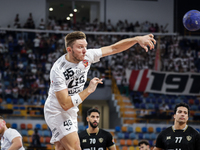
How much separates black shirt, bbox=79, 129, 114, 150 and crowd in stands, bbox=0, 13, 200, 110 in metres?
10.4

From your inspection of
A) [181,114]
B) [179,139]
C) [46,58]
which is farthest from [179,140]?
[46,58]

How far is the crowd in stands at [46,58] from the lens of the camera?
1856cm

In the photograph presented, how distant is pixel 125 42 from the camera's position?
14.4 ft

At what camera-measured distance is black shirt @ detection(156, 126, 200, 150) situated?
606cm

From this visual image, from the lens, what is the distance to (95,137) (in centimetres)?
748

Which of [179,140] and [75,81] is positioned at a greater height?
[75,81]

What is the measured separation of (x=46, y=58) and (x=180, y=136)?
15.4m

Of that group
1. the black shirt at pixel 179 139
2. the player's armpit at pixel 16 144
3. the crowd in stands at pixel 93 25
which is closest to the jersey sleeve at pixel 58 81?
the player's armpit at pixel 16 144

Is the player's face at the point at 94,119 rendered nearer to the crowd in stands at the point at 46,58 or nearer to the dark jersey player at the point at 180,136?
the dark jersey player at the point at 180,136

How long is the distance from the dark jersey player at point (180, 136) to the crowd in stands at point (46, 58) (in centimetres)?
1208

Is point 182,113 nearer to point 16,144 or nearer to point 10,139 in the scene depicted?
point 16,144

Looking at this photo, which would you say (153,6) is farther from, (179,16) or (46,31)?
(46,31)

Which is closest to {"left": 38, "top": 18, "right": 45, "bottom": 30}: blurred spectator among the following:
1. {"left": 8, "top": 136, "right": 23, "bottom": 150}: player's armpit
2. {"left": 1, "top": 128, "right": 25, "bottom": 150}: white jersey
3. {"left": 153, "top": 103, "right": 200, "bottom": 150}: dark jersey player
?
{"left": 1, "top": 128, "right": 25, "bottom": 150}: white jersey

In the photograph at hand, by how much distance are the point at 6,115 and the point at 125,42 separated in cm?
1370
